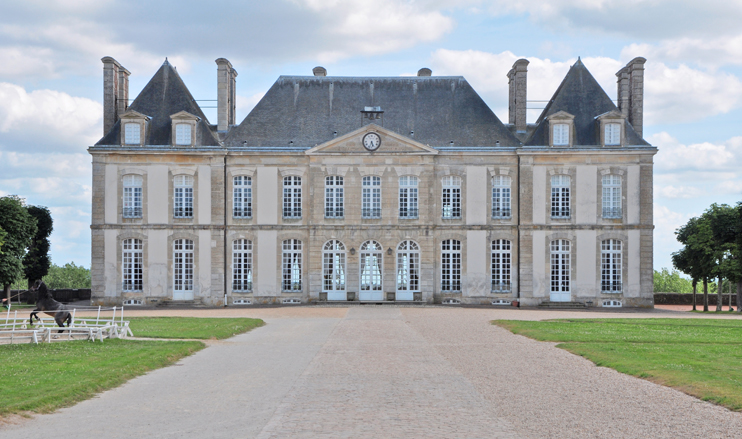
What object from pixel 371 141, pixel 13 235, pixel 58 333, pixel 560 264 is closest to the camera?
pixel 58 333

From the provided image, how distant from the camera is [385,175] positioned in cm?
3419

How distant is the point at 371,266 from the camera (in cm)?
3431

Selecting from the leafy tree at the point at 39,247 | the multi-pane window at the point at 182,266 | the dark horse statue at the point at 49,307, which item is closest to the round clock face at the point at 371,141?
the multi-pane window at the point at 182,266

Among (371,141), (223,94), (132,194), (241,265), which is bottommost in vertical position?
(241,265)

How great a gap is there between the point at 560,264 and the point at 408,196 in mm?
7415

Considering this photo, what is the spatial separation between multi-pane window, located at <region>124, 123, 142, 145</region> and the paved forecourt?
20073 millimetres

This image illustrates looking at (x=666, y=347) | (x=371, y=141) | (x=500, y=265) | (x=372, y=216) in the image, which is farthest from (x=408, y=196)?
(x=666, y=347)

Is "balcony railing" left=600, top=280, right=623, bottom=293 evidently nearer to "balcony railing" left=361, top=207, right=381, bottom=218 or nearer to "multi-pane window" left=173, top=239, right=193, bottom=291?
"balcony railing" left=361, top=207, right=381, bottom=218

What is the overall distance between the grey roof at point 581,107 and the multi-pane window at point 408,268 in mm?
7079

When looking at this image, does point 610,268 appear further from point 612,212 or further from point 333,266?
point 333,266

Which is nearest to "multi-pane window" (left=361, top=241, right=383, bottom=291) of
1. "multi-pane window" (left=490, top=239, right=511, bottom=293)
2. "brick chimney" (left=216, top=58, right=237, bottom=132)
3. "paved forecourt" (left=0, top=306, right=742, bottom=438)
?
"multi-pane window" (left=490, top=239, right=511, bottom=293)

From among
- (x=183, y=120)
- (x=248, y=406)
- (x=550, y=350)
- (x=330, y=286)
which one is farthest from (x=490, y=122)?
(x=248, y=406)

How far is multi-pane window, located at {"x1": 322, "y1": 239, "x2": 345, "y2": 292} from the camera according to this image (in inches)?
1347

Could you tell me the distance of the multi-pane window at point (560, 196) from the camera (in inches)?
1345
